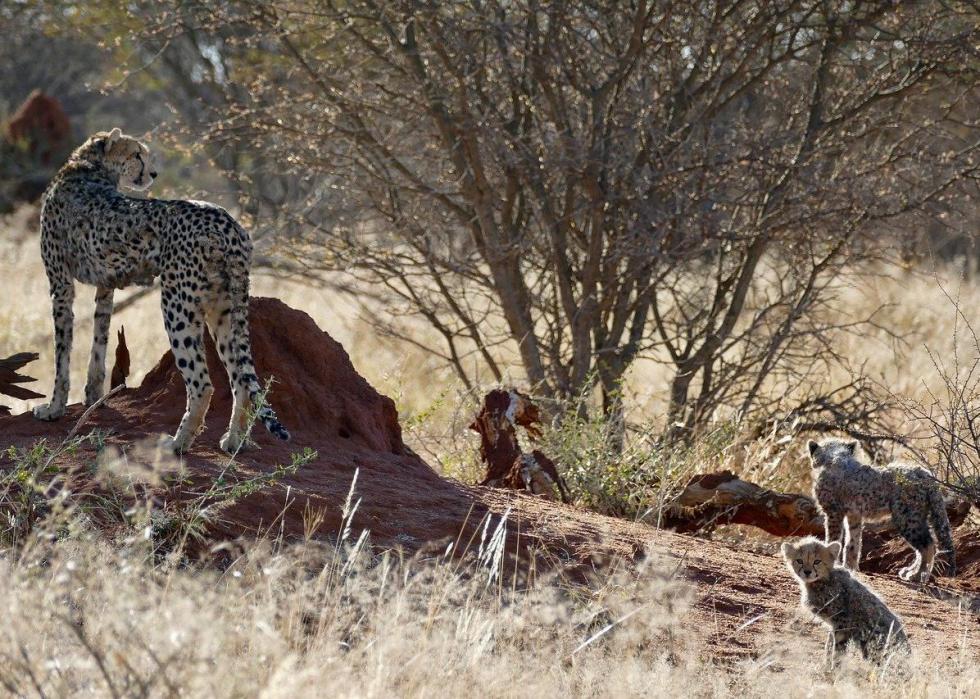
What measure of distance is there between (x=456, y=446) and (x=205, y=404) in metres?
2.49

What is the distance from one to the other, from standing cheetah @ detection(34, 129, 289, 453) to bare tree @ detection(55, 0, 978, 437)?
85.9 inches

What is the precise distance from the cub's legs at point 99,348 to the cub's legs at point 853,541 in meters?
3.64

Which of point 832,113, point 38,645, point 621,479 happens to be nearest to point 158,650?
point 38,645

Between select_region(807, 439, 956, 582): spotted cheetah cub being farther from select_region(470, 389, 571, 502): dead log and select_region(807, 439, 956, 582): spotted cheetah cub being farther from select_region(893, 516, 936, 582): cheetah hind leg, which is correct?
select_region(470, 389, 571, 502): dead log

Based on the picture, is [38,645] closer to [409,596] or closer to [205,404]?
[409,596]

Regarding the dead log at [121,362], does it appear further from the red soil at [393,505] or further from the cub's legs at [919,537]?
the cub's legs at [919,537]

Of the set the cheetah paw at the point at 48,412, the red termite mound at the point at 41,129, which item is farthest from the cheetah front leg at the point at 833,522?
the red termite mound at the point at 41,129

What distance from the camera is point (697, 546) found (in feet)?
19.1

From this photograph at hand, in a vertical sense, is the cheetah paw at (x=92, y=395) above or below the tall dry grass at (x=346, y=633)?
above

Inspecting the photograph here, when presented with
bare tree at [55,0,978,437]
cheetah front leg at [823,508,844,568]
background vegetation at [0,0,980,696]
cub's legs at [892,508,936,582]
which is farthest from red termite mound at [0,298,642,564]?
bare tree at [55,0,978,437]

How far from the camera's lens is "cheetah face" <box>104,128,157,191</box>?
22.6 feet

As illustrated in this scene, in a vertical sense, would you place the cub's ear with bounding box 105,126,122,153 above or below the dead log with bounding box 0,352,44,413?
above

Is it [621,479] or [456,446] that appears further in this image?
[456,446]

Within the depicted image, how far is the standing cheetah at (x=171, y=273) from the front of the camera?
18.5 ft
